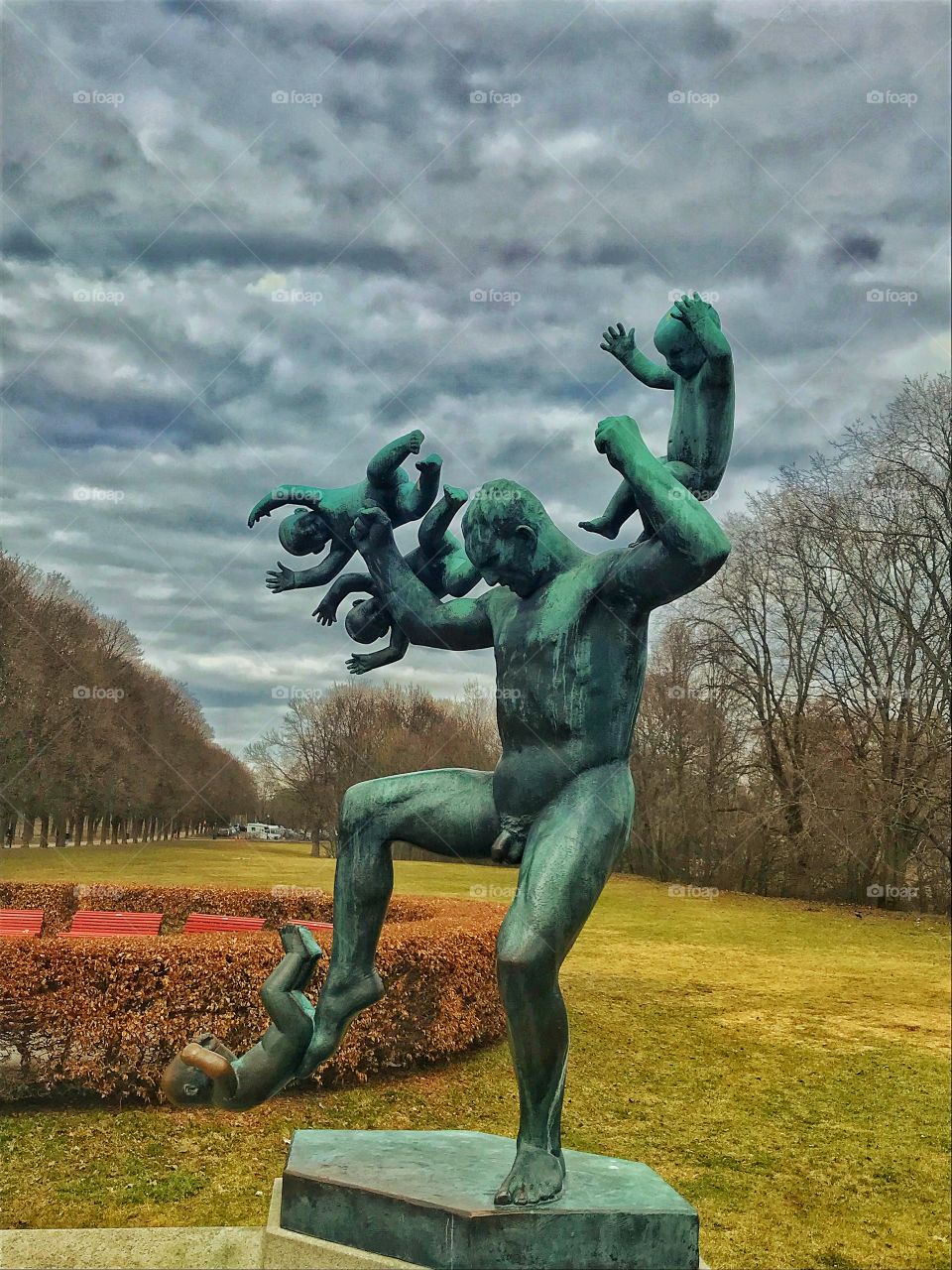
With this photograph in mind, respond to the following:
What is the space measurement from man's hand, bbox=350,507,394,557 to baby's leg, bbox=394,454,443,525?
61mm

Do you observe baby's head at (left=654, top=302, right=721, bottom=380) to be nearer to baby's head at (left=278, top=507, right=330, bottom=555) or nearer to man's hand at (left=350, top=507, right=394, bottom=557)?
man's hand at (left=350, top=507, right=394, bottom=557)

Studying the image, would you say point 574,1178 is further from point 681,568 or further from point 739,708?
point 739,708

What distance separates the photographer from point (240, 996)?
7.45 meters

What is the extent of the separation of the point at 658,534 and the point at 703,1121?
279 inches

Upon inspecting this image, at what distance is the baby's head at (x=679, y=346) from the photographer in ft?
10.1

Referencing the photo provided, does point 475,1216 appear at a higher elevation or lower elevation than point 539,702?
lower

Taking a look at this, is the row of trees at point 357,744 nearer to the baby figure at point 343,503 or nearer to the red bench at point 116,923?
the red bench at point 116,923

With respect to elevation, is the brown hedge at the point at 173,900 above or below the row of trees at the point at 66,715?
below

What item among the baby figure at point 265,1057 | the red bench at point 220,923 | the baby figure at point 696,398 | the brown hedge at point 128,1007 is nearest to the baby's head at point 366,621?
the baby figure at point 696,398

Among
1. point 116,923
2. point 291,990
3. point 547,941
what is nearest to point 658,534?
point 547,941

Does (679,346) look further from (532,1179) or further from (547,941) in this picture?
(532,1179)

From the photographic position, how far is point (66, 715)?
24.3 meters

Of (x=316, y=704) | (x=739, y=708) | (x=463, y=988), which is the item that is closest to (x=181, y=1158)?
(x=463, y=988)

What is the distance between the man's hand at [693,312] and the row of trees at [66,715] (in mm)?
18535
